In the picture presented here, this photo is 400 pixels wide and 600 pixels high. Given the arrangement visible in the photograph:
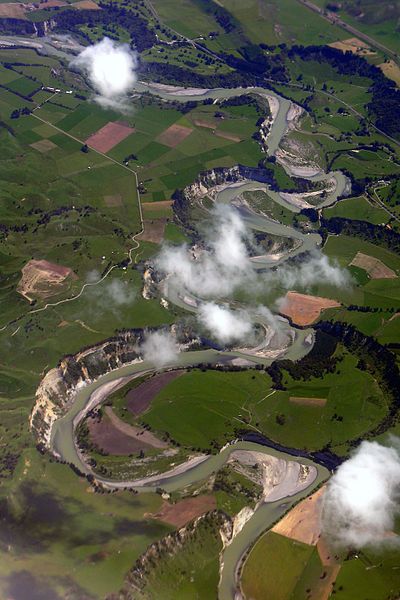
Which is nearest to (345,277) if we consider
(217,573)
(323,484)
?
(323,484)

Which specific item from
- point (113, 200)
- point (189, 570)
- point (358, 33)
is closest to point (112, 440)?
point (189, 570)

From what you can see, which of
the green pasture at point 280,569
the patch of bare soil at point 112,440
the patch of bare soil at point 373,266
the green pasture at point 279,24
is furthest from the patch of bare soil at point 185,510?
the green pasture at point 279,24

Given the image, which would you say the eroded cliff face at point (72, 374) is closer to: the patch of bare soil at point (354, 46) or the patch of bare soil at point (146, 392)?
the patch of bare soil at point (146, 392)

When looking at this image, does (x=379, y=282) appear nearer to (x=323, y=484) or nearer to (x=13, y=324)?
(x=323, y=484)

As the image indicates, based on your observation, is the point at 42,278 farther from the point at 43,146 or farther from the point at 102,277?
the point at 43,146

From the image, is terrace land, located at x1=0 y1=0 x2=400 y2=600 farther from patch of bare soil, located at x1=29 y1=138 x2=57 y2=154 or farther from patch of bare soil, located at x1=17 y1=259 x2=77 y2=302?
patch of bare soil, located at x1=29 y1=138 x2=57 y2=154
